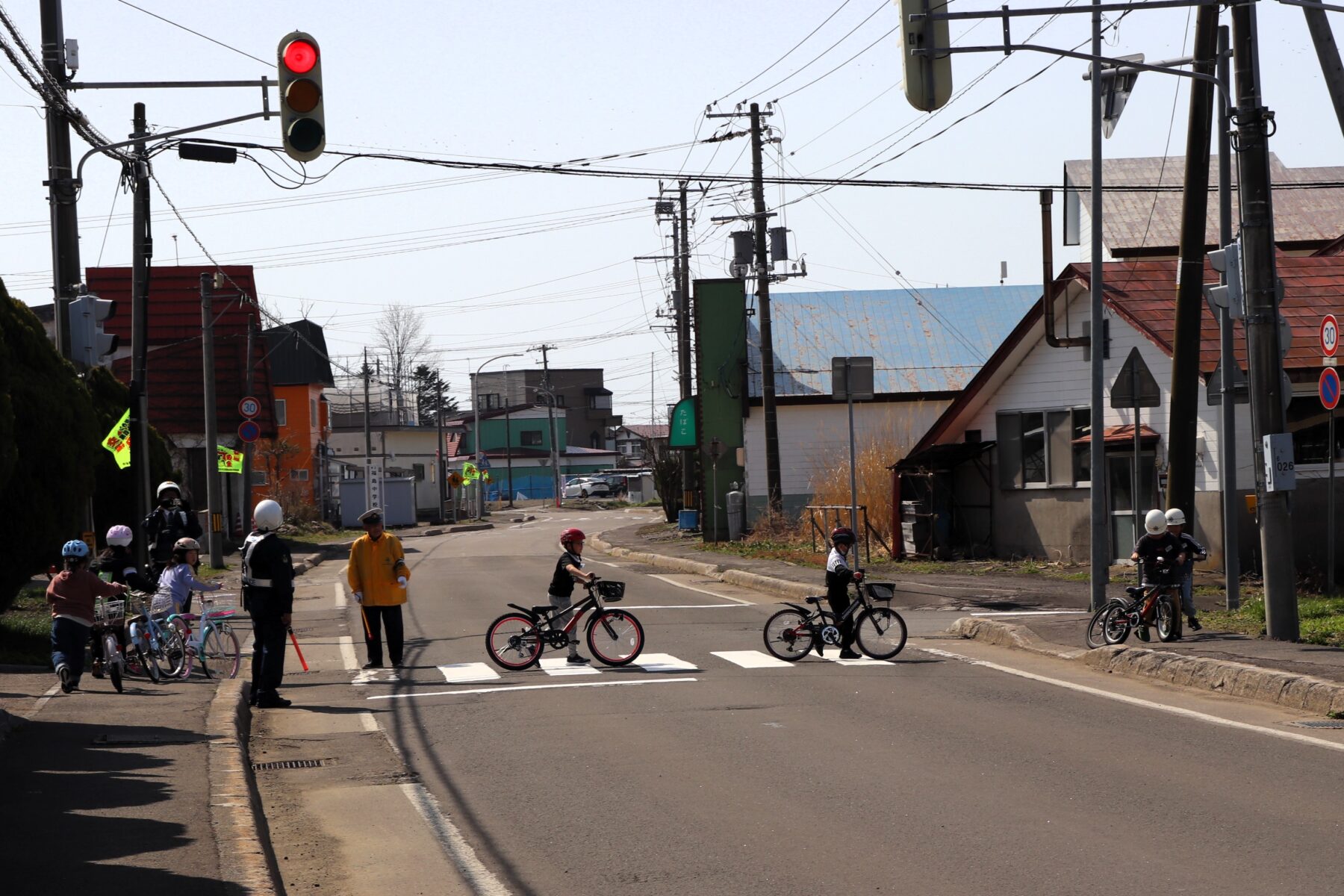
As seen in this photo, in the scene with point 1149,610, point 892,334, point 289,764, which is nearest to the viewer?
point 289,764

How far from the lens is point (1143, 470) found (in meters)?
26.6

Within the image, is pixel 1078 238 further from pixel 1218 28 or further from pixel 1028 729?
pixel 1028 729

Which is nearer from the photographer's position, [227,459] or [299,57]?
[299,57]

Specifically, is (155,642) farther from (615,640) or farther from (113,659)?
(615,640)

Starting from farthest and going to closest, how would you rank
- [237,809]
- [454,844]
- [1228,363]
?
[1228,363] → [237,809] → [454,844]

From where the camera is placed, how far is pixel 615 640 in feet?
52.4

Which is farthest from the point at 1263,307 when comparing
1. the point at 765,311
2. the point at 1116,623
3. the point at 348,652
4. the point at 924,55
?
the point at 765,311

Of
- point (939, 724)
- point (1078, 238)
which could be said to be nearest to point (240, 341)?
point (1078, 238)

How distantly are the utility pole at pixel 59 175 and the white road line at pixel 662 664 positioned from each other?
302 inches

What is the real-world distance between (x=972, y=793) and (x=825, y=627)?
7.49 meters

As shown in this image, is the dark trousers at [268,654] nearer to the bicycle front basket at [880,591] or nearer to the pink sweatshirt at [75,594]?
the pink sweatshirt at [75,594]

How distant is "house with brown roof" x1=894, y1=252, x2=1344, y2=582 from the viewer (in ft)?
79.2

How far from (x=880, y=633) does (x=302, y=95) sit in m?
8.40

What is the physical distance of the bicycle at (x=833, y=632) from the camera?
637 inches
